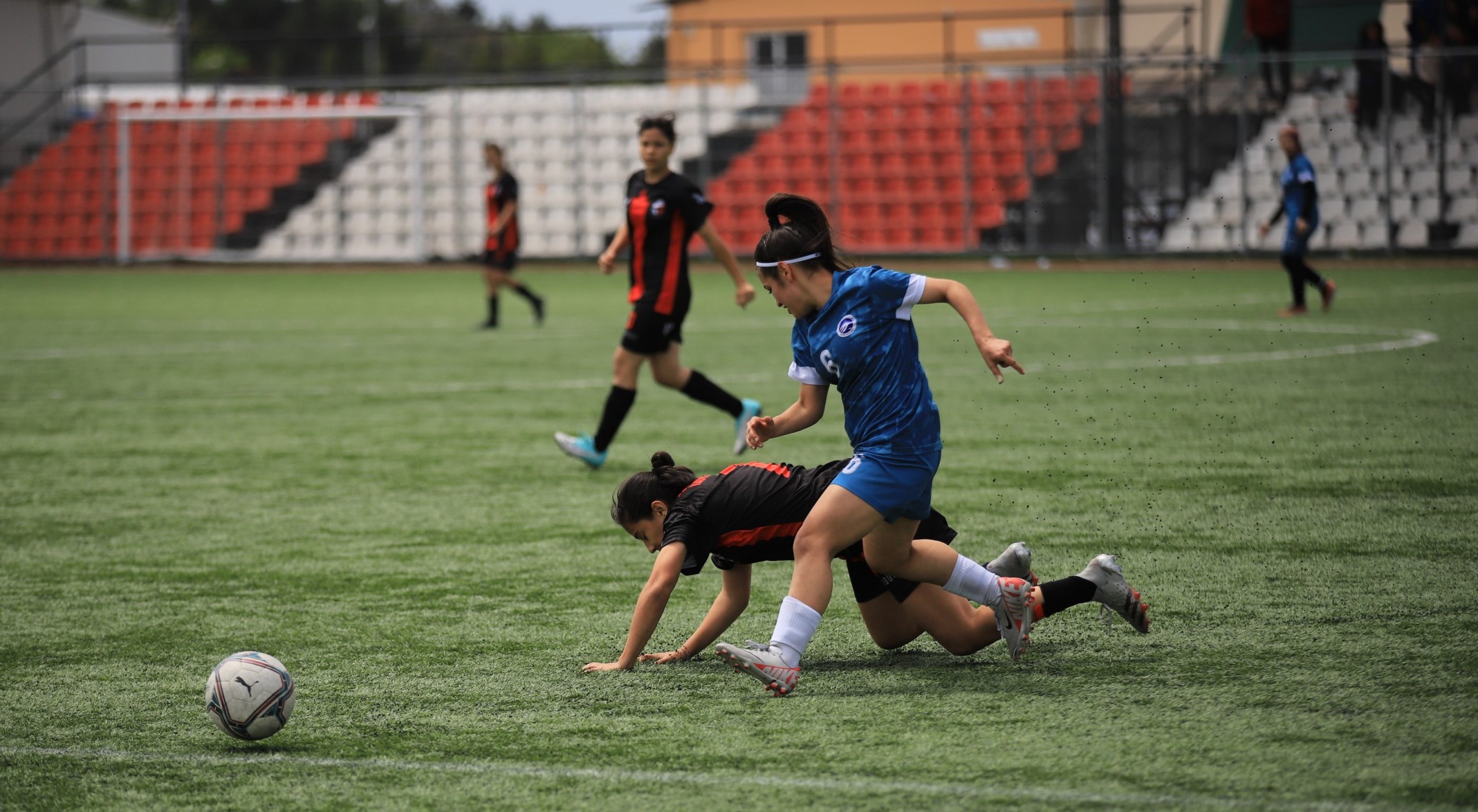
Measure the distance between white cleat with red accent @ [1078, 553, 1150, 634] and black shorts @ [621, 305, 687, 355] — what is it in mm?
4514

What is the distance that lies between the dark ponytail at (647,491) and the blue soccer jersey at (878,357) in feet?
1.83

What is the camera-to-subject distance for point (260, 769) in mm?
4020

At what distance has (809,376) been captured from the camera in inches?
186

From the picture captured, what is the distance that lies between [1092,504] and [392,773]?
14.5 feet

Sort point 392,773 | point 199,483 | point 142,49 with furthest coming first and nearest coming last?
1. point 142,49
2. point 199,483
3. point 392,773

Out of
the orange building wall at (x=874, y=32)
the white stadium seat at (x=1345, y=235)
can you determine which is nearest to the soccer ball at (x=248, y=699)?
the white stadium seat at (x=1345, y=235)

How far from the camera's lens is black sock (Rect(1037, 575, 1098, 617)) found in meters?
4.95

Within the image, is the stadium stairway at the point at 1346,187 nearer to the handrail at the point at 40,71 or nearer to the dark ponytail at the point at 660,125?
the dark ponytail at the point at 660,125

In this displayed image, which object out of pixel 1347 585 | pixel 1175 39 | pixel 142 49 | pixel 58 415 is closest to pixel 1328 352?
pixel 1347 585

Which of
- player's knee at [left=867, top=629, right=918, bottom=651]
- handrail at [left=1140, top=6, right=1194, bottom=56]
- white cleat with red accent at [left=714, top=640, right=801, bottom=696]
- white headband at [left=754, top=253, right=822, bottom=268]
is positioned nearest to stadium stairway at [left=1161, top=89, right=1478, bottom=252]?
handrail at [left=1140, top=6, right=1194, bottom=56]

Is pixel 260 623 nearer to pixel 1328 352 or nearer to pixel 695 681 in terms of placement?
pixel 695 681

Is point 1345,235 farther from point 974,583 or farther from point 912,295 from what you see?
point 912,295

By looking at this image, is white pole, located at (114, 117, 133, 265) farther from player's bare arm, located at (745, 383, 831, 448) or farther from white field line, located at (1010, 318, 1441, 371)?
player's bare arm, located at (745, 383, 831, 448)

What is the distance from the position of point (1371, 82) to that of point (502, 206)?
48.9ft
